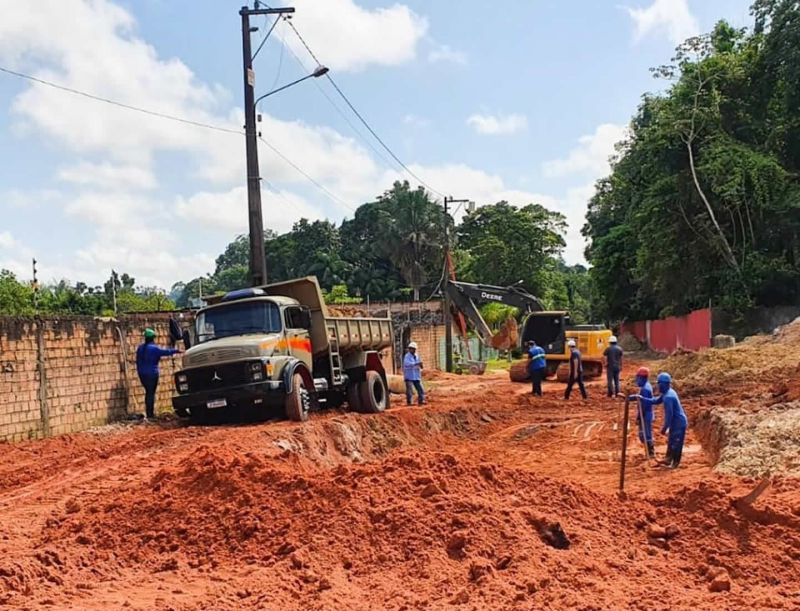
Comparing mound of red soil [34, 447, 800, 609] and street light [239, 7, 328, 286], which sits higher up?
street light [239, 7, 328, 286]

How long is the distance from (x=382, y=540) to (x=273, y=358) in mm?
7366

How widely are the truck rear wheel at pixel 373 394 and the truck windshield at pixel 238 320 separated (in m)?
3.22

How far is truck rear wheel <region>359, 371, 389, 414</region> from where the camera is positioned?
1628 centimetres

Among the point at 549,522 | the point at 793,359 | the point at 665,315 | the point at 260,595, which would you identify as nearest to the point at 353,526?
the point at 260,595

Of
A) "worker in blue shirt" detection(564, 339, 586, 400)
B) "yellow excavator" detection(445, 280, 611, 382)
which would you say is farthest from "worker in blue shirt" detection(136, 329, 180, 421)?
"yellow excavator" detection(445, 280, 611, 382)

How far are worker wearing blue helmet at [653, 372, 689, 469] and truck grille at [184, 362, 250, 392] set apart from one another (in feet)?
21.9

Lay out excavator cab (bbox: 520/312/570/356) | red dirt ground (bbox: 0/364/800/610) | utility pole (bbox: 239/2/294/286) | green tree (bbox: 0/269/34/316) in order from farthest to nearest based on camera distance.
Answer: green tree (bbox: 0/269/34/316) < excavator cab (bbox: 520/312/570/356) < utility pole (bbox: 239/2/294/286) < red dirt ground (bbox: 0/364/800/610)

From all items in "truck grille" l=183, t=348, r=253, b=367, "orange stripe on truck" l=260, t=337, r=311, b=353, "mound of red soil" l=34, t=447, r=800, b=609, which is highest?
"orange stripe on truck" l=260, t=337, r=311, b=353

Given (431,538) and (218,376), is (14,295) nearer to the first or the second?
(218,376)

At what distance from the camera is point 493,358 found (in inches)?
1898

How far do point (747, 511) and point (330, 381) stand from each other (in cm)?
947

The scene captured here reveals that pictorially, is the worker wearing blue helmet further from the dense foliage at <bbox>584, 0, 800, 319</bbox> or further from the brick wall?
the dense foliage at <bbox>584, 0, 800, 319</bbox>

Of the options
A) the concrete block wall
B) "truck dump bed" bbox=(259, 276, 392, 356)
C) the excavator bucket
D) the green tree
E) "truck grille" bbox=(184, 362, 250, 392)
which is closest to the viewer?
"truck grille" bbox=(184, 362, 250, 392)

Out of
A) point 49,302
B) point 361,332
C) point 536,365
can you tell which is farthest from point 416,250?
point 361,332
